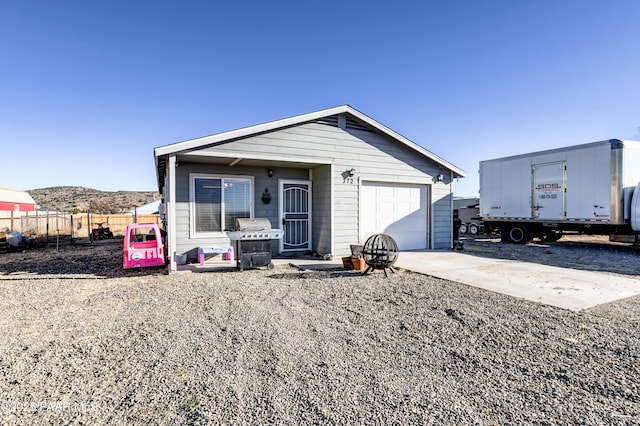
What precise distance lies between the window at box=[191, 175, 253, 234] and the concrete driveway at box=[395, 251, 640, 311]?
14.4 feet

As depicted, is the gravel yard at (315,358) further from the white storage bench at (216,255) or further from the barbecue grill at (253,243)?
the white storage bench at (216,255)

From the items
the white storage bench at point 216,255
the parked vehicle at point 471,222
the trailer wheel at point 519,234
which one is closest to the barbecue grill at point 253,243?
the white storage bench at point 216,255

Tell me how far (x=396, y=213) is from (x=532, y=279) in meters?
4.23

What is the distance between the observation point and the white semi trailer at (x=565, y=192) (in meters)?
9.69

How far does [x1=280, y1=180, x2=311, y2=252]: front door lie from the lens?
917 centimetres

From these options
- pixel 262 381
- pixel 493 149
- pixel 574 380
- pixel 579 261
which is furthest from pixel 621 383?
pixel 493 149

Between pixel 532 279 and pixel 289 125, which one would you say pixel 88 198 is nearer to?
pixel 289 125

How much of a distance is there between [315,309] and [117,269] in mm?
5685

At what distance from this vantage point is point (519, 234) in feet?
42.4

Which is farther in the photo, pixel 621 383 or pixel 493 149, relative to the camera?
pixel 493 149

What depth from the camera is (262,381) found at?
2514 millimetres

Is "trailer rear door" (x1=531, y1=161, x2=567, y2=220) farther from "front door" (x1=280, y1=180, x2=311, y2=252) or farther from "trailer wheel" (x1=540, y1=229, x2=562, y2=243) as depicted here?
"front door" (x1=280, y1=180, x2=311, y2=252)

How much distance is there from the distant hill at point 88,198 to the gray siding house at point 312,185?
31900 millimetres

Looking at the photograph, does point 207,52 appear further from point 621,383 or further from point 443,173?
point 621,383
